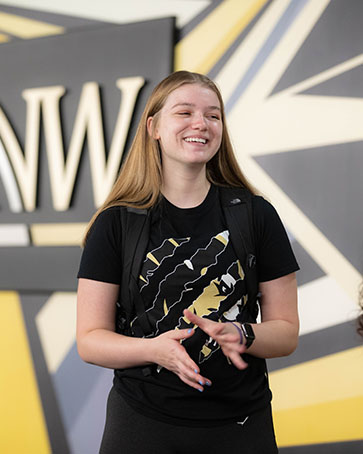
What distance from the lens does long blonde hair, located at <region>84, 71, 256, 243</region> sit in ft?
4.03

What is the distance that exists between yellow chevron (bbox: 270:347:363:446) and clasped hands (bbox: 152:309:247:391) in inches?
49.5

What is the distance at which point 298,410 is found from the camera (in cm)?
217

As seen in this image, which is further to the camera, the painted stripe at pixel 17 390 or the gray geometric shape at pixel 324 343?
the painted stripe at pixel 17 390

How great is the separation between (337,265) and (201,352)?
3.84 ft

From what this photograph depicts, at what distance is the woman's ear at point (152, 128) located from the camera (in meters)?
1.27

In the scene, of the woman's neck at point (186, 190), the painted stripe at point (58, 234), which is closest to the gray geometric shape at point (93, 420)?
the painted stripe at point (58, 234)

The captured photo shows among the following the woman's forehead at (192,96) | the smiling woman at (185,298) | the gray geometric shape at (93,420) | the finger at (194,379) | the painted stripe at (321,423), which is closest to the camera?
the finger at (194,379)

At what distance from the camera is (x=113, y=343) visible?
1.09 meters

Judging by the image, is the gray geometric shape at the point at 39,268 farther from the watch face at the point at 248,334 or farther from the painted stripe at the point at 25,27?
the watch face at the point at 248,334

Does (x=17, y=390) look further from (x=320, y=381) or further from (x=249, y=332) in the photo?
(x=249, y=332)

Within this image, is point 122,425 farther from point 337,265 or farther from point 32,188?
point 32,188

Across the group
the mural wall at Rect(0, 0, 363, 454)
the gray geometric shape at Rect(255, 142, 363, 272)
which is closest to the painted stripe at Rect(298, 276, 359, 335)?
the mural wall at Rect(0, 0, 363, 454)

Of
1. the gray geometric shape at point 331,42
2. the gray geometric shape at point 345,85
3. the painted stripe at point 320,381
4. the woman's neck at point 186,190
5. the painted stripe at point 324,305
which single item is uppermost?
the gray geometric shape at point 331,42

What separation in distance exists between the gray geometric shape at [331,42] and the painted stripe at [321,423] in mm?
1248
